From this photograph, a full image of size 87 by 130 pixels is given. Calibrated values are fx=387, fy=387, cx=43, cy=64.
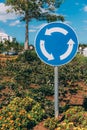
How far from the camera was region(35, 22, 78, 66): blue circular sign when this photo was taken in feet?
25.8

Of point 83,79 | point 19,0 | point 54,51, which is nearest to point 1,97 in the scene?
point 54,51

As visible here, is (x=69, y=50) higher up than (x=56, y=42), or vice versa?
(x=56, y=42)

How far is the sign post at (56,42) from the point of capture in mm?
7879

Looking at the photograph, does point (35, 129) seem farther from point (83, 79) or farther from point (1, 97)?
point (83, 79)

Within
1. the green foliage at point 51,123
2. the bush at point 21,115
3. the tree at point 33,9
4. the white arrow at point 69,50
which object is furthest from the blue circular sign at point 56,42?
the tree at point 33,9

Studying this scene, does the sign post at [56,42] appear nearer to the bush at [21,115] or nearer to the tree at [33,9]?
the bush at [21,115]

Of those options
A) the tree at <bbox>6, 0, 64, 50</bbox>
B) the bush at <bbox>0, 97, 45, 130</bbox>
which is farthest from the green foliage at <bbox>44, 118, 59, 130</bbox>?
the tree at <bbox>6, 0, 64, 50</bbox>

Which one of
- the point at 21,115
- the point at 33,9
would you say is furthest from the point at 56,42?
the point at 33,9

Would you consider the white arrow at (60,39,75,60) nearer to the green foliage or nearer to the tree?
the green foliage

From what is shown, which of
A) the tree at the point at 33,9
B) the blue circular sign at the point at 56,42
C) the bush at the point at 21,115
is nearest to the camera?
the blue circular sign at the point at 56,42

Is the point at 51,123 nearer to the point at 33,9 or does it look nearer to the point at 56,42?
the point at 56,42

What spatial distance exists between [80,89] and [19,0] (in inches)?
1164

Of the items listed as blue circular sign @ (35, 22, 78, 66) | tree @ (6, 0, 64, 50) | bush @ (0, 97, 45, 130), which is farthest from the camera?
tree @ (6, 0, 64, 50)

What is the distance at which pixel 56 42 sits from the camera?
26.1 feet
